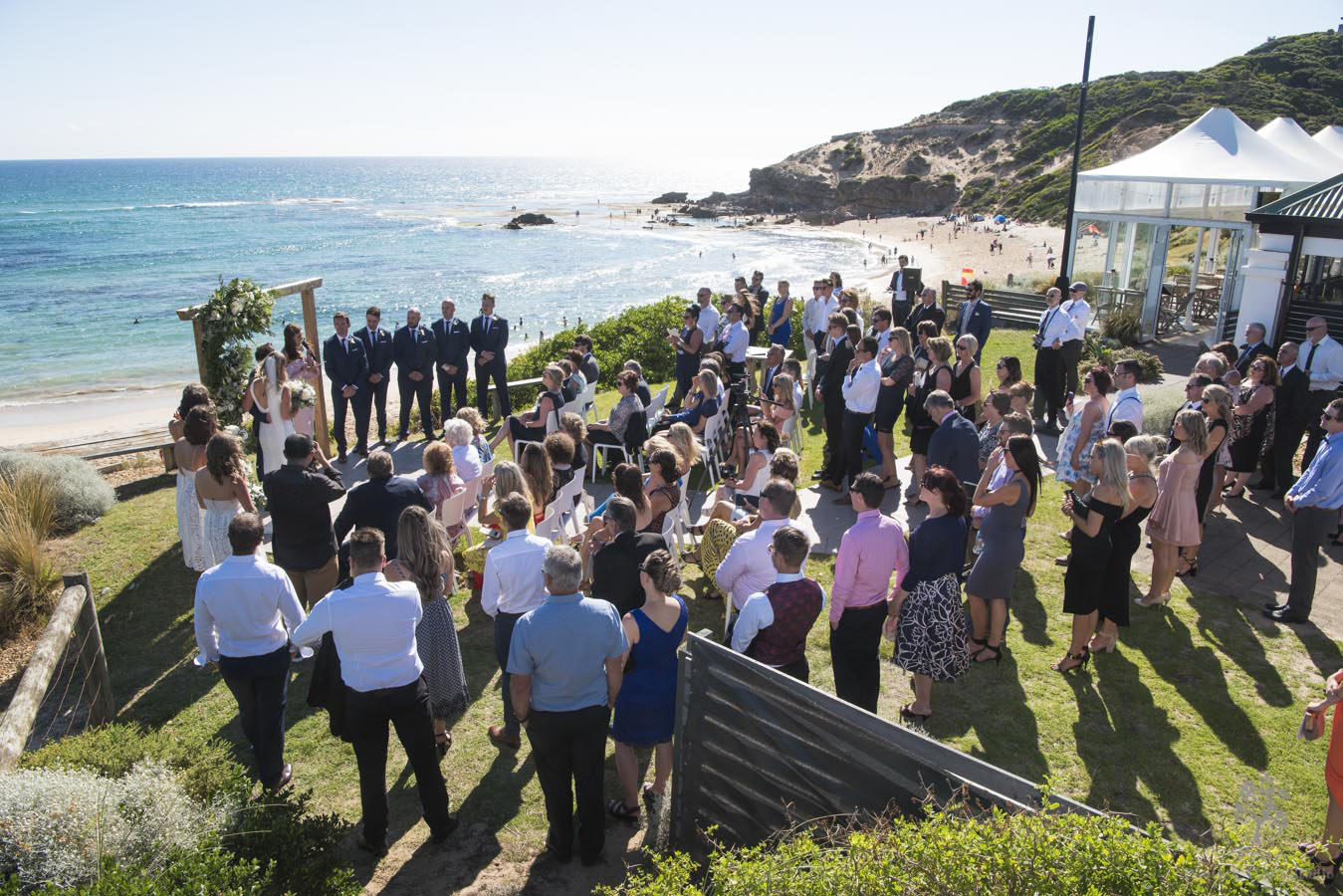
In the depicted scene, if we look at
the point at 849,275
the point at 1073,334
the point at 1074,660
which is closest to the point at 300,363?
the point at 1074,660

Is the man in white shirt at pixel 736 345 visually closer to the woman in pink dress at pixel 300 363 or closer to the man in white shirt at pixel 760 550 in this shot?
the woman in pink dress at pixel 300 363

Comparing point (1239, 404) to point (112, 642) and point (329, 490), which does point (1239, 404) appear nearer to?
point (329, 490)

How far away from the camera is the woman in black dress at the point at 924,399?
8.44 metres

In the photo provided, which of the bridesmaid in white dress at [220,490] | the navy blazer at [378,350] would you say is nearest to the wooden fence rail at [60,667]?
the bridesmaid in white dress at [220,490]

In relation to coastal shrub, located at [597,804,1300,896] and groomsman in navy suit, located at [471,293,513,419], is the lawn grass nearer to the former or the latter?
coastal shrub, located at [597,804,1300,896]

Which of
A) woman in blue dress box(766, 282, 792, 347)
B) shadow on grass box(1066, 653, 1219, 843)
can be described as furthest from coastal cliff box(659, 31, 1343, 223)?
shadow on grass box(1066, 653, 1219, 843)

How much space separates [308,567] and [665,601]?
2.97 m

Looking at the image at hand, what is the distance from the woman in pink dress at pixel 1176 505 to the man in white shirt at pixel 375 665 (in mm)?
5453

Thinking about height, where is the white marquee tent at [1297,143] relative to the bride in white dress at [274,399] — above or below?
above

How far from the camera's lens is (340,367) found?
1080 centimetres

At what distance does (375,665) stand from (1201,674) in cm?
540

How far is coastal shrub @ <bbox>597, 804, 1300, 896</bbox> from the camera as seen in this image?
242 centimetres

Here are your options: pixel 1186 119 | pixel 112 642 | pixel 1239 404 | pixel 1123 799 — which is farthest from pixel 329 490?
pixel 1186 119

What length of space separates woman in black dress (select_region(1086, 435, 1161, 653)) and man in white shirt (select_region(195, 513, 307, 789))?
5.12 metres
